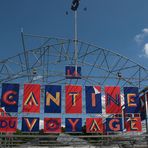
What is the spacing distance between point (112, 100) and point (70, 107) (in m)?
3.02

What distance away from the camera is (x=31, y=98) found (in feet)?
60.6

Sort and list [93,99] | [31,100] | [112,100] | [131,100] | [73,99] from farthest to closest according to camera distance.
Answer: [131,100], [112,100], [93,99], [73,99], [31,100]

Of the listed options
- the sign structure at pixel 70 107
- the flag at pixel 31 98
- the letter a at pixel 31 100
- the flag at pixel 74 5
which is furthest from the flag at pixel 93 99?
the flag at pixel 74 5

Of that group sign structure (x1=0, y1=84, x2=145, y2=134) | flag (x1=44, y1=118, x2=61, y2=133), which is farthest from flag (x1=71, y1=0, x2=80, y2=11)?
flag (x1=44, y1=118, x2=61, y2=133)

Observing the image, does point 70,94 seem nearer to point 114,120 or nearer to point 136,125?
point 114,120

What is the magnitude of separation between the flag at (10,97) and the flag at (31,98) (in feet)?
1.91

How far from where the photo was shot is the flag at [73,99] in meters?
18.5

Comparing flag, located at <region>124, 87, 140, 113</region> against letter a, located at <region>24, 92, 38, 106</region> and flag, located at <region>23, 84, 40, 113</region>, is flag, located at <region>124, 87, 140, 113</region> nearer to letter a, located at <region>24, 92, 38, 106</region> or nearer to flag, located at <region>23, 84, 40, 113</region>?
flag, located at <region>23, 84, 40, 113</region>

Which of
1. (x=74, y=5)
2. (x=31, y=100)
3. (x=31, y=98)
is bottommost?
(x=31, y=100)

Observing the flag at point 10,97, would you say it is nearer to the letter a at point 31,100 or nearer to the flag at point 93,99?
the letter a at point 31,100

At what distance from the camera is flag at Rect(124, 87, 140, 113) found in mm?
19359

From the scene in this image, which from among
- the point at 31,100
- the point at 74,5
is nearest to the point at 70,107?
the point at 31,100

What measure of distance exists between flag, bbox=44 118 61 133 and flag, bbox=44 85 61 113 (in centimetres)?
58

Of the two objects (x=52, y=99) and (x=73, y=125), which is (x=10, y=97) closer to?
(x=52, y=99)
